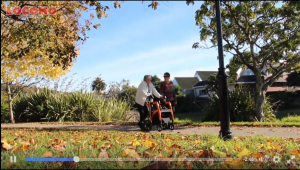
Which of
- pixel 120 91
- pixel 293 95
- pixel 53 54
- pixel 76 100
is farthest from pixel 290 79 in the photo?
pixel 53 54

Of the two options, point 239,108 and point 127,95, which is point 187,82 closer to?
point 127,95

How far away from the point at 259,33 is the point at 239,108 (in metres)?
3.50

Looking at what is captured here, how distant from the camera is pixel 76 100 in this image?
48.1 ft

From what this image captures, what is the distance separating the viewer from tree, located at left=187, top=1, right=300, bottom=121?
12.5m

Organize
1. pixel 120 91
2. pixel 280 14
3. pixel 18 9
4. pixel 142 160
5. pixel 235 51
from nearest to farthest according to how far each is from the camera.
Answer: pixel 142 160 < pixel 18 9 < pixel 280 14 < pixel 235 51 < pixel 120 91

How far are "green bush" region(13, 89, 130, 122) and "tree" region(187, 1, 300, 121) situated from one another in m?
5.17

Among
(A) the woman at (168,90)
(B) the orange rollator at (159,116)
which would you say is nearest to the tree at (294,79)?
(A) the woman at (168,90)

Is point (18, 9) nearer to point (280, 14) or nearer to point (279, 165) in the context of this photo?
point (279, 165)

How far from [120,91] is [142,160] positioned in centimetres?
1540

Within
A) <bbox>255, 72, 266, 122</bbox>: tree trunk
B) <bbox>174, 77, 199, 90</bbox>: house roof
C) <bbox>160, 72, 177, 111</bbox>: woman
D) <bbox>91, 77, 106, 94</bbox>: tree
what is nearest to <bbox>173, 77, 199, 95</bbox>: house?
<bbox>174, 77, 199, 90</bbox>: house roof

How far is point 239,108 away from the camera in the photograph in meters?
14.0

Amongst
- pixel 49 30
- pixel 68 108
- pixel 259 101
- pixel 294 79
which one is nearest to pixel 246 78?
pixel 294 79

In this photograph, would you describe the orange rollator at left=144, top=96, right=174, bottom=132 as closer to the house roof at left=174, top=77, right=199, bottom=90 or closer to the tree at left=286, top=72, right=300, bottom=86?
the tree at left=286, top=72, right=300, bottom=86

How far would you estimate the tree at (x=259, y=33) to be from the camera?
41.2ft
